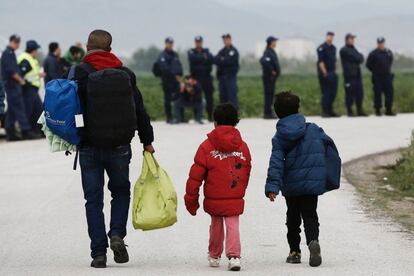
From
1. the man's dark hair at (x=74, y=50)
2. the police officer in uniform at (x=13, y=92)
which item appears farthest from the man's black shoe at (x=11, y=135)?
the man's dark hair at (x=74, y=50)

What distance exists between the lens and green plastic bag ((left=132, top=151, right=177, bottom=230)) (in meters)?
10.8

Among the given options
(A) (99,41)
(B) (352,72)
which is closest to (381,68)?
(B) (352,72)

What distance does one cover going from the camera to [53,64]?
26.3m

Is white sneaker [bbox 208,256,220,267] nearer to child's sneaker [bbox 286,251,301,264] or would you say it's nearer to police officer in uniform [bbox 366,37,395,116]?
child's sneaker [bbox 286,251,301,264]

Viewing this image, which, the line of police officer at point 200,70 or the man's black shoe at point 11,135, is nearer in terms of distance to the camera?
the man's black shoe at point 11,135

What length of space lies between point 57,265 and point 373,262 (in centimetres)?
218

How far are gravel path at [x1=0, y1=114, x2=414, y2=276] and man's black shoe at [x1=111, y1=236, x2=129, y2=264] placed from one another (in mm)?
50

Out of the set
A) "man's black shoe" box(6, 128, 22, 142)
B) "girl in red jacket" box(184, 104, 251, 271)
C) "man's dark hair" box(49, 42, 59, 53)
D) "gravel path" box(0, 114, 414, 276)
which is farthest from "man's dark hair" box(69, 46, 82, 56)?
"girl in red jacket" box(184, 104, 251, 271)

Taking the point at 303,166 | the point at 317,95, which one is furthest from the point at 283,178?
the point at 317,95

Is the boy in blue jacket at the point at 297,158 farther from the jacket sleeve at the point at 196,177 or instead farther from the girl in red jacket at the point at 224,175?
the jacket sleeve at the point at 196,177

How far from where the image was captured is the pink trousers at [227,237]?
34.3 feet

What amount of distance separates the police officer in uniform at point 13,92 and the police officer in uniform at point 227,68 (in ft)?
20.3

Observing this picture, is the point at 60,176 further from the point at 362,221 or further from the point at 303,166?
the point at 303,166

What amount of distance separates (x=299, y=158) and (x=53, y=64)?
16114mm
